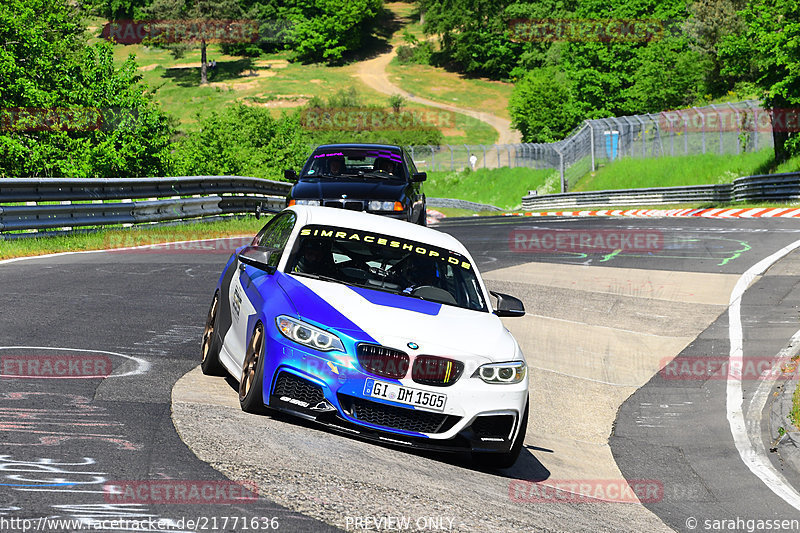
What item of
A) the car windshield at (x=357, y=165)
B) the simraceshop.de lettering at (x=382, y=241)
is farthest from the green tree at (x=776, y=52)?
the simraceshop.de lettering at (x=382, y=241)

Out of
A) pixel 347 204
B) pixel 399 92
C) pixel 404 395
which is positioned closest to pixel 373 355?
pixel 404 395

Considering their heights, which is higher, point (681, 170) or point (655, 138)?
point (655, 138)

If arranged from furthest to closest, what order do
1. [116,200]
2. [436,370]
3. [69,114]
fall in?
[69,114] < [116,200] < [436,370]

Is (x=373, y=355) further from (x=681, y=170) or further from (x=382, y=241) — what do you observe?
(x=681, y=170)

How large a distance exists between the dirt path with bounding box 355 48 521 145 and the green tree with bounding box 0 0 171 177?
70920mm

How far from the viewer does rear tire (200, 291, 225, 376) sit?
27.1 feet

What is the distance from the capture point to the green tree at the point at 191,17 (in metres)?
134

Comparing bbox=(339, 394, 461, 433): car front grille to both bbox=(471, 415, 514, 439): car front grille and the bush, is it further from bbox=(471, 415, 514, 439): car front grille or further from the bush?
the bush

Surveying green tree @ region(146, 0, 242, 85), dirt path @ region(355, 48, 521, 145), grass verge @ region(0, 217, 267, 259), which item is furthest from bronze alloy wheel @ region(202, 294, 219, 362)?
green tree @ region(146, 0, 242, 85)

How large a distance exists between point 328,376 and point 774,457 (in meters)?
4.09

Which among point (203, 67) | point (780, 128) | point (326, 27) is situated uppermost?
point (780, 128)

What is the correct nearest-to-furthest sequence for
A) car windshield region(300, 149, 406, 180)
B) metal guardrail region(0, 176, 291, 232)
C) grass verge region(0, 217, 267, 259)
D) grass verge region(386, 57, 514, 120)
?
car windshield region(300, 149, 406, 180) < grass verge region(0, 217, 267, 259) < metal guardrail region(0, 176, 291, 232) < grass verge region(386, 57, 514, 120)

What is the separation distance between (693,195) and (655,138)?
12.9 metres

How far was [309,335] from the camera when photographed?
6.64 meters
